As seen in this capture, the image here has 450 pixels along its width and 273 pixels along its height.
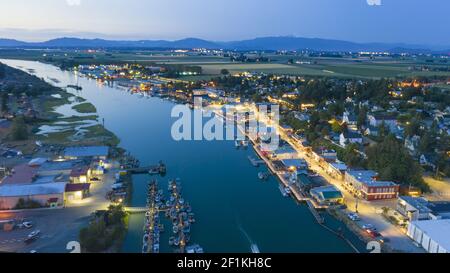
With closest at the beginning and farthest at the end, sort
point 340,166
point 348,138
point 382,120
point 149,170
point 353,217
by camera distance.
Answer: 1. point 353,217
2. point 340,166
3. point 149,170
4. point 348,138
5. point 382,120

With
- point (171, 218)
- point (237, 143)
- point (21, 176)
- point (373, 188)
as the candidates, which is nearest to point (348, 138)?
point (237, 143)

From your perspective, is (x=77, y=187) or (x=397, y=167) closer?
(x=77, y=187)

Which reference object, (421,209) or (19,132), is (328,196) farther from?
(19,132)

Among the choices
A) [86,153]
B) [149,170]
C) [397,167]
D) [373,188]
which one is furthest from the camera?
[86,153]

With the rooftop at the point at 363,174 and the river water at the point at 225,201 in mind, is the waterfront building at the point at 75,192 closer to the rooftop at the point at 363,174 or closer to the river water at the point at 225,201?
the river water at the point at 225,201

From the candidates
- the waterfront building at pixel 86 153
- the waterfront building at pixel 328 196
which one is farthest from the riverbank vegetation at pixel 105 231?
the waterfront building at pixel 328 196

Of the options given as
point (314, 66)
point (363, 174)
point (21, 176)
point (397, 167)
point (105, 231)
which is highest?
point (314, 66)

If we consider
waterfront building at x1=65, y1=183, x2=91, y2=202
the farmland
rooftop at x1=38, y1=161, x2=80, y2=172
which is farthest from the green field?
waterfront building at x1=65, y1=183, x2=91, y2=202
